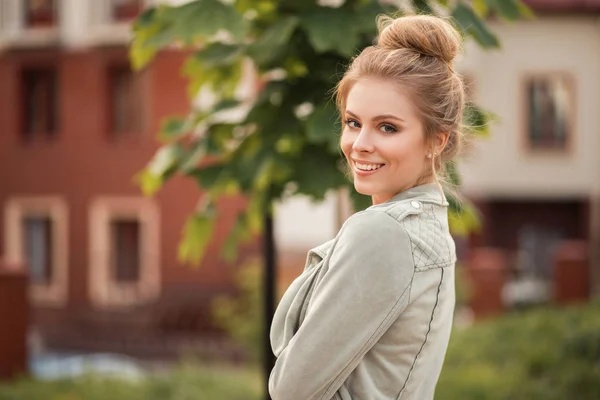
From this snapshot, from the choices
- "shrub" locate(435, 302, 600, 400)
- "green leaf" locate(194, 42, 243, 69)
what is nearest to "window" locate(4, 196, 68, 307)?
"shrub" locate(435, 302, 600, 400)

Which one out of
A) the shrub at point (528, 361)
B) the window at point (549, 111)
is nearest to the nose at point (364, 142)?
the shrub at point (528, 361)

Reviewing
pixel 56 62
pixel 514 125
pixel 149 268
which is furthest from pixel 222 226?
pixel 514 125

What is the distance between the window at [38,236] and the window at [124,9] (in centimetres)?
456

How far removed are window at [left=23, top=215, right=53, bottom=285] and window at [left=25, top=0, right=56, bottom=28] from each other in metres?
4.73

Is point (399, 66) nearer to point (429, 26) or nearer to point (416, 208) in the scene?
point (429, 26)

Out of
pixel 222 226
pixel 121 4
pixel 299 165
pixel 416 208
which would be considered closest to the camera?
pixel 416 208

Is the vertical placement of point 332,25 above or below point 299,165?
above

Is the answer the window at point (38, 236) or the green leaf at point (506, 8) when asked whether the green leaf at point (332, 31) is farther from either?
the window at point (38, 236)

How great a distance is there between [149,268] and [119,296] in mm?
994

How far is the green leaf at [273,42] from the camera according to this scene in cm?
397

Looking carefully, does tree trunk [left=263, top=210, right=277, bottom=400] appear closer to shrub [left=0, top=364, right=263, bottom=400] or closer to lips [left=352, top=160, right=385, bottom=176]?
lips [left=352, top=160, right=385, bottom=176]

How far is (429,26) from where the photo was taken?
2.01 m

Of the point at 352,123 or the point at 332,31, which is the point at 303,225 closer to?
the point at 332,31

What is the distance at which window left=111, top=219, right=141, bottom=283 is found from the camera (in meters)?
21.1
